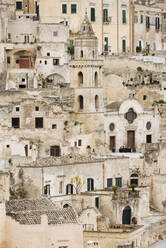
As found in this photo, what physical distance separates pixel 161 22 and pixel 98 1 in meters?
8.28

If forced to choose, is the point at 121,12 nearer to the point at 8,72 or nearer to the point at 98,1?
the point at 98,1

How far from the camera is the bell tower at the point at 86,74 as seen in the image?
234 feet

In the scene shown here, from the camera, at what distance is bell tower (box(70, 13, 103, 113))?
71.4 metres

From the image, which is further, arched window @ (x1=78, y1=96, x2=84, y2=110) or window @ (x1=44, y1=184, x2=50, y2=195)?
arched window @ (x1=78, y1=96, x2=84, y2=110)

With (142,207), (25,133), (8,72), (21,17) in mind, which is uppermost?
(21,17)

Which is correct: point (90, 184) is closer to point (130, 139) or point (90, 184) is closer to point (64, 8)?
point (130, 139)

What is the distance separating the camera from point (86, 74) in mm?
71500

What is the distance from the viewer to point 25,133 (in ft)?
226

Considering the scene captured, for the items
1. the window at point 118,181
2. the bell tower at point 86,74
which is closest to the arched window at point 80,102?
the bell tower at point 86,74

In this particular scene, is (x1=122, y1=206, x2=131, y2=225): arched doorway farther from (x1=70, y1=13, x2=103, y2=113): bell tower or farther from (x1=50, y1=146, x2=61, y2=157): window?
(x1=70, y1=13, x2=103, y2=113): bell tower

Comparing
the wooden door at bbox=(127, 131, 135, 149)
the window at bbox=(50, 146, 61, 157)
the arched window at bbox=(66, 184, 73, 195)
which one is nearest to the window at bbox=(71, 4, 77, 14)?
the wooden door at bbox=(127, 131, 135, 149)

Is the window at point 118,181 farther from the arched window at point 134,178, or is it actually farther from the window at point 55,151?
the window at point 55,151

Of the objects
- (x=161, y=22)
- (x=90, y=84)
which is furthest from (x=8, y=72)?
(x=161, y=22)

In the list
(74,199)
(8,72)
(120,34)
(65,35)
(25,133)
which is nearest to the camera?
(74,199)
